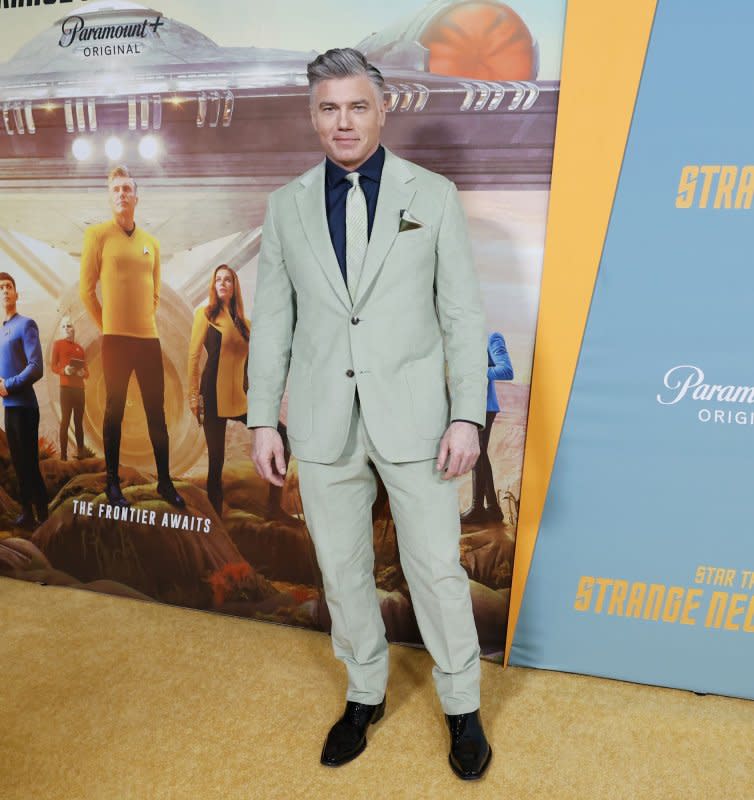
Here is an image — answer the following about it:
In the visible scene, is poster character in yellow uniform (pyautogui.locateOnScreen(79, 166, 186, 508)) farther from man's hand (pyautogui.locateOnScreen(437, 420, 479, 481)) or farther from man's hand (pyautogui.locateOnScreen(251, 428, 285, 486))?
man's hand (pyautogui.locateOnScreen(437, 420, 479, 481))

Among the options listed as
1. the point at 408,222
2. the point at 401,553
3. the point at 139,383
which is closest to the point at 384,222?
the point at 408,222

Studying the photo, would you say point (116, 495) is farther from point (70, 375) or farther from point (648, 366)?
point (648, 366)

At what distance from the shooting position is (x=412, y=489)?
1577 millimetres

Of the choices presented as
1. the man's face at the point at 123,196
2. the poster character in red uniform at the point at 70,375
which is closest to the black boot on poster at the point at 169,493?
the poster character in red uniform at the point at 70,375

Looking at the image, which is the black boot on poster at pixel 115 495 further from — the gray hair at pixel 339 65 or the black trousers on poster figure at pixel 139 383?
the gray hair at pixel 339 65

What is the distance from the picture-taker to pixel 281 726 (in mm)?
1793

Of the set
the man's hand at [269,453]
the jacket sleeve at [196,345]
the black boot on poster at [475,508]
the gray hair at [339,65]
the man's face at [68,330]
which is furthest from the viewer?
the man's face at [68,330]

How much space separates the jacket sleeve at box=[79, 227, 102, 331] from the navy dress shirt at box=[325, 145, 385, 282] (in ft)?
3.27

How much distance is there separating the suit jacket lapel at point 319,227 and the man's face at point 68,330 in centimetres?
111

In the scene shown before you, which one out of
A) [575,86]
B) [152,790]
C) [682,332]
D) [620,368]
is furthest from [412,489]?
[575,86]

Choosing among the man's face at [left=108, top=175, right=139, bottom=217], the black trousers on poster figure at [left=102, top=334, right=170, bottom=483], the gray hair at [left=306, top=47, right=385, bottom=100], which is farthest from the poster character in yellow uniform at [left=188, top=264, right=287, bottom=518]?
the gray hair at [left=306, top=47, right=385, bottom=100]

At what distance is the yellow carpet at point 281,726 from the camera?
1605mm

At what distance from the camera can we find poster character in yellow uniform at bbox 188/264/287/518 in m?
2.06

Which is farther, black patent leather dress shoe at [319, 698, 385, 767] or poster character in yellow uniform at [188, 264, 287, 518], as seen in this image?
poster character in yellow uniform at [188, 264, 287, 518]
